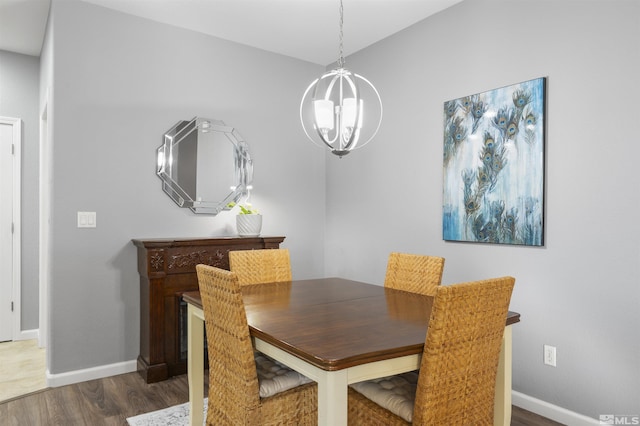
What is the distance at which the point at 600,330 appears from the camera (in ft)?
7.52

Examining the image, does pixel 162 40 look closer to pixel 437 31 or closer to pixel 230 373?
pixel 437 31

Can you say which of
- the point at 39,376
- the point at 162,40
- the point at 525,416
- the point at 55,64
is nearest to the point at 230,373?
the point at 525,416

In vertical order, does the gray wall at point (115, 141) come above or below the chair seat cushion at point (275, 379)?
above

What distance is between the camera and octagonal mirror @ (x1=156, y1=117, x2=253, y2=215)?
11.3ft

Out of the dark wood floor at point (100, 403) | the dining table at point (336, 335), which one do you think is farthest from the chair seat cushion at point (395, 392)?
the dark wood floor at point (100, 403)

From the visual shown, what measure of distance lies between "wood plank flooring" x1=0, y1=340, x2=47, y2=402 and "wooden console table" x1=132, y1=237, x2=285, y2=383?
718 millimetres

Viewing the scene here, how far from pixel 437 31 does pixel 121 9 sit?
2.34m

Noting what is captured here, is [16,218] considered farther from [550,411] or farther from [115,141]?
[550,411]

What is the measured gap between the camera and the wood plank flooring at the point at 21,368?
9.63 ft

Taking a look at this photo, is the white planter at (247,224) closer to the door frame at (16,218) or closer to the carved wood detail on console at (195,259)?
the carved wood detail on console at (195,259)

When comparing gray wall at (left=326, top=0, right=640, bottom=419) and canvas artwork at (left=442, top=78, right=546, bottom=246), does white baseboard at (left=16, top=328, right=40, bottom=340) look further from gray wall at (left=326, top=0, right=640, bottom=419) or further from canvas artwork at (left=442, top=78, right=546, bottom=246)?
canvas artwork at (left=442, top=78, right=546, bottom=246)

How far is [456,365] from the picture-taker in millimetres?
1467

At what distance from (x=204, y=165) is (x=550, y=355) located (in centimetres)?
284

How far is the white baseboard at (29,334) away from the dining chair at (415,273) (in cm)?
353
